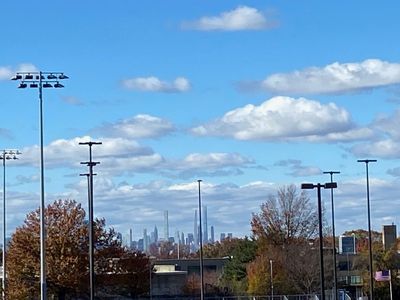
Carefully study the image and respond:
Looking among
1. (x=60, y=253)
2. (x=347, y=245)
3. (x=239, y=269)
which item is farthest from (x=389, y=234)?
(x=60, y=253)

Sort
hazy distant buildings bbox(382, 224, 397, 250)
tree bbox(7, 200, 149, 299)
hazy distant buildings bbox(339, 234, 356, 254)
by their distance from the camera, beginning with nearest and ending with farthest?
tree bbox(7, 200, 149, 299), hazy distant buildings bbox(382, 224, 397, 250), hazy distant buildings bbox(339, 234, 356, 254)

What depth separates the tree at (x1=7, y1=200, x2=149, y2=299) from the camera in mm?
83125

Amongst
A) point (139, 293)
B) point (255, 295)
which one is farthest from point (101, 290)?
point (255, 295)

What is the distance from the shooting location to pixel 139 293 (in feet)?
288

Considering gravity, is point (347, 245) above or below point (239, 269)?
above

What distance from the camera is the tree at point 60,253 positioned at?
83125mm

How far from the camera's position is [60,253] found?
277 ft

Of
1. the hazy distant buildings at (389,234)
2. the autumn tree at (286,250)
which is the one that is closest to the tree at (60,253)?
the autumn tree at (286,250)

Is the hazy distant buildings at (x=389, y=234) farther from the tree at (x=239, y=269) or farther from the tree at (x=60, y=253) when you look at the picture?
the tree at (x=60, y=253)

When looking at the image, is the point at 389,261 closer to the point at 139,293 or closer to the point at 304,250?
the point at 304,250

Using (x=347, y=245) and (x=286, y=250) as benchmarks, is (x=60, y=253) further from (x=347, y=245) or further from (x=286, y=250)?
(x=347, y=245)

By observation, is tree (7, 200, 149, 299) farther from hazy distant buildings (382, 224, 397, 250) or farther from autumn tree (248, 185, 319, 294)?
hazy distant buildings (382, 224, 397, 250)

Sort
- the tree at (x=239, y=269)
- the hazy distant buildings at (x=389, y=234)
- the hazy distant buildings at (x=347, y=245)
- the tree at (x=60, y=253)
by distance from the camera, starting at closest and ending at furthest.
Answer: the tree at (x=60, y=253), the tree at (x=239, y=269), the hazy distant buildings at (x=389, y=234), the hazy distant buildings at (x=347, y=245)

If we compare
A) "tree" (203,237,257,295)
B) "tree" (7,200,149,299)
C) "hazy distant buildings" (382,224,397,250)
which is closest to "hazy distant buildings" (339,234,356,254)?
"hazy distant buildings" (382,224,397,250)
